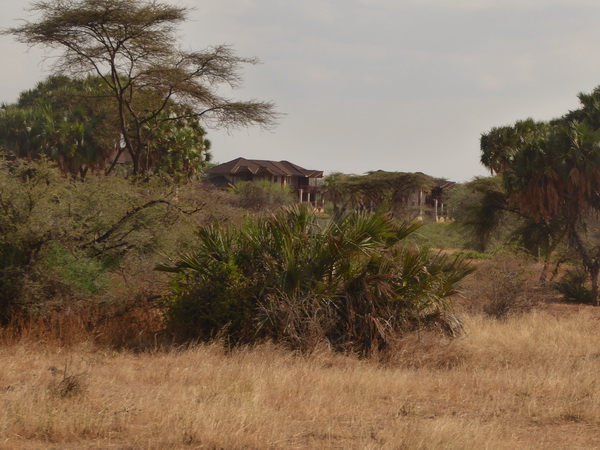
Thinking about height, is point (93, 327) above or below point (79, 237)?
below

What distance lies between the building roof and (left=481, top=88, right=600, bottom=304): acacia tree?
3877 centimetres

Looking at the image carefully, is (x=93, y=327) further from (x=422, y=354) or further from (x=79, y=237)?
(x=422, y=354)

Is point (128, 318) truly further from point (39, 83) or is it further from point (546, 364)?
point (39, 83)

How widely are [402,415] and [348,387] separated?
4.30 ft

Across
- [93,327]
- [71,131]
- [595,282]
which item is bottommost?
[93,327]

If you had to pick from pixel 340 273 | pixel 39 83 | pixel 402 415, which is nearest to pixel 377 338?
pixel 340 273

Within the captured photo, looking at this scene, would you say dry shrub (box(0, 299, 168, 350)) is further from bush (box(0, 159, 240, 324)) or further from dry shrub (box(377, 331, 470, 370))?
dry shrub (box(377, 331, 470, 370))

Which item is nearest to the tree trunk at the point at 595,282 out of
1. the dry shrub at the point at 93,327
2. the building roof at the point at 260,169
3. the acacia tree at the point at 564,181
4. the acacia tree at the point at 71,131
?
the acacia tree at the point at 564,181

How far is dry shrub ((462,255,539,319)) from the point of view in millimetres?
18297

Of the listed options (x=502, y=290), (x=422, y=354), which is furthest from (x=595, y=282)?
(x=422, y=354)

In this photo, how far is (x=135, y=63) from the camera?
94.0 feet

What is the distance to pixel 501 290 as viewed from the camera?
1847 cm

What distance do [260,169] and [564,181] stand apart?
43.5 m

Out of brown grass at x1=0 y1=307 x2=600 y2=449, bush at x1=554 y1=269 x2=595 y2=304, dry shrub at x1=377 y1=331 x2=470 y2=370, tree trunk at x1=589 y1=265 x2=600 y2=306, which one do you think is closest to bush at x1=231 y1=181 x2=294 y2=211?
bush at x1=554 y1=269 x2=595 y2=304
